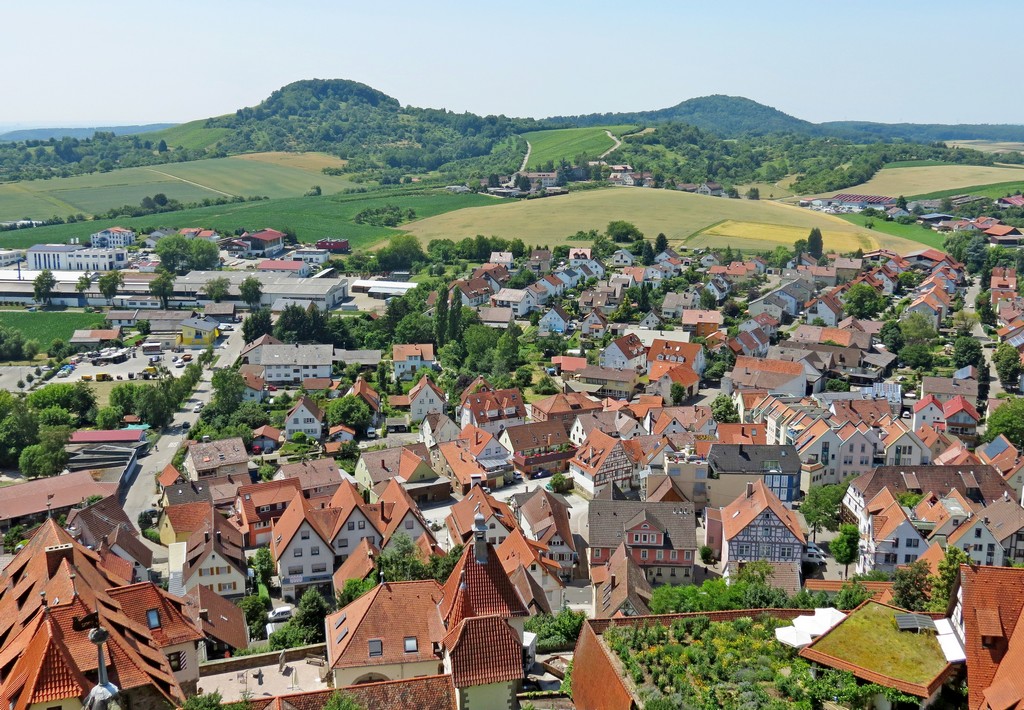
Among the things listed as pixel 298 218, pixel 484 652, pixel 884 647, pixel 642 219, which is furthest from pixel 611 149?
pixel 484 652

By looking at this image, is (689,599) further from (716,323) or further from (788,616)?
(716,323)

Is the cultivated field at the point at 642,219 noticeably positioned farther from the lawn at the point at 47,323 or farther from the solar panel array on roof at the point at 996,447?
the solar panel array on roof at the point at 996,447

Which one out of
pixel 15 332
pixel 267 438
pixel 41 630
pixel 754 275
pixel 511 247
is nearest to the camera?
pixel 41 630

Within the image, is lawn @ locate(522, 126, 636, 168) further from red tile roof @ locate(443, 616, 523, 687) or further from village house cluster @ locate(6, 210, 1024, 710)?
red tile roof @ locate(443, 616, 523, 687)

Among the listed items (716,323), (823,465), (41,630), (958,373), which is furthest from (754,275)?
(41,630)

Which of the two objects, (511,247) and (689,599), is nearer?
(689,599)

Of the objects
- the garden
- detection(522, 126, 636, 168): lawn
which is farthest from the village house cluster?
detection(522, 126, 636, 168): lawn
